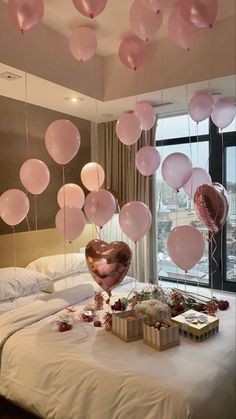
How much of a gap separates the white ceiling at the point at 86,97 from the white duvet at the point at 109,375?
1752 mm

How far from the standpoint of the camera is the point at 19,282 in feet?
8.61

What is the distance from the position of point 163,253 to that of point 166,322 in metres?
1.86

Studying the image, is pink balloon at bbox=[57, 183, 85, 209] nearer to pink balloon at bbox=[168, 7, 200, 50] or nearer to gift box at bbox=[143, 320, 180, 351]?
gift box at bbox=[143, 320, 180, 351]

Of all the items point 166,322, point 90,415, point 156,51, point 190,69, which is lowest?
point 90,415

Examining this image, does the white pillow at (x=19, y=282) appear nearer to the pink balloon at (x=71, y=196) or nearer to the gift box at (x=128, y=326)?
Result: the pink balloon at (x=71, y=196)

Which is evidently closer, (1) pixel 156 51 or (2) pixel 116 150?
(1) pixel 156 51

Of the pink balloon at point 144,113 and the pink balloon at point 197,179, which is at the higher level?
the pink balloon at point 144,113

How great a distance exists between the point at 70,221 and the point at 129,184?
4.54 ft

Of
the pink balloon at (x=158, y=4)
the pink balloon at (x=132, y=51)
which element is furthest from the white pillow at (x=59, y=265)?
the pink balloon at (x=158, y=4)

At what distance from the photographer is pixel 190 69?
263cm

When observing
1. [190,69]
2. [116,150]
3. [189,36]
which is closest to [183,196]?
[116,150]

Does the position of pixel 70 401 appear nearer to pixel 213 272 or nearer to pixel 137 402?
pixel 137 402

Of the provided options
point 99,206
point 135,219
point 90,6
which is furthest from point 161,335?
point 90,6

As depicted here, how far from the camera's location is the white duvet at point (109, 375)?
142 centimetres
